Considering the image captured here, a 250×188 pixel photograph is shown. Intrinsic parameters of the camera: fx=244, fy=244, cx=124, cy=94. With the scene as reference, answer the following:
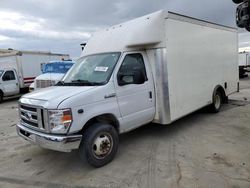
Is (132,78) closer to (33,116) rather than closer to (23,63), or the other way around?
(33,116)

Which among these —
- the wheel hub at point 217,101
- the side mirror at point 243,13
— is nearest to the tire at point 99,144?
the side mirror at point 243,13

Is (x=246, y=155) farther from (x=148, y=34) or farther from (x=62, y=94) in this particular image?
(x=62, y=94)

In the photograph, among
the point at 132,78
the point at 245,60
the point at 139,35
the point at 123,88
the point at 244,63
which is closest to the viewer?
the point at 123,88

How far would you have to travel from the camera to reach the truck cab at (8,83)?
49.4ft

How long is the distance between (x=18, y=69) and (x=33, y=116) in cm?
1342

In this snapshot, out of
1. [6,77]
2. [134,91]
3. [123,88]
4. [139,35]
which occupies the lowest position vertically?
[134,91]

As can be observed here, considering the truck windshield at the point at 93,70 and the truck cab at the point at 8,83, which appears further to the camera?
the truck cab at the point at 8,83

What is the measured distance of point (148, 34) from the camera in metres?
5.32

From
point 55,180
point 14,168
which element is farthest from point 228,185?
point 14,168

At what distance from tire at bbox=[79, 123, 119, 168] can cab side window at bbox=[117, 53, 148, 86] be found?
1.00 meters

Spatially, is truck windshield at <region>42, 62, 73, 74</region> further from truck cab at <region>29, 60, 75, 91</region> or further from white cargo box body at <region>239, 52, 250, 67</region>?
white cargo box body at <region>239, 52, 250, 67</region>

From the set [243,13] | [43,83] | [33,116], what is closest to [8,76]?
[43,83]

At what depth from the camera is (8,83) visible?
608 inches

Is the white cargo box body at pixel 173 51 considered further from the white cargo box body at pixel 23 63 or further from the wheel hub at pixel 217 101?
the white cargo box body at pixel 23 63
